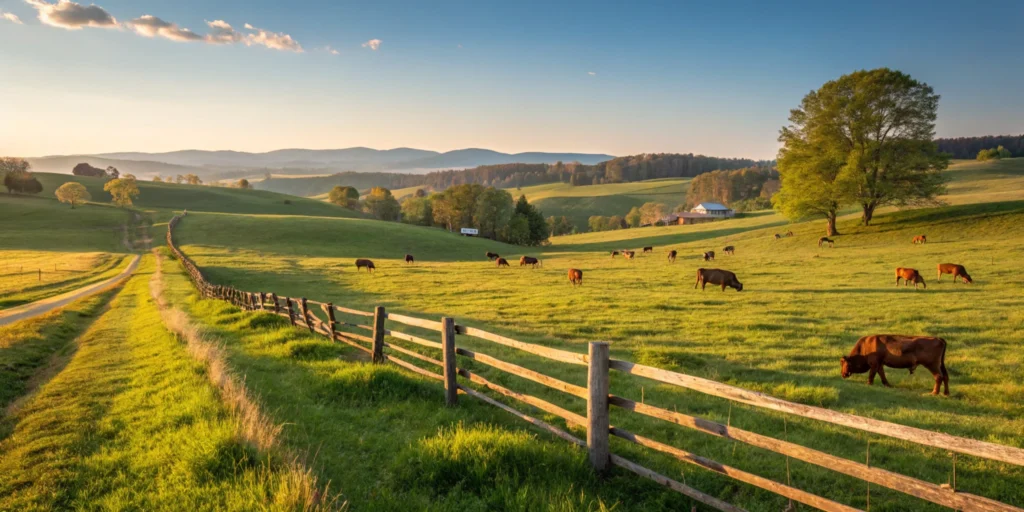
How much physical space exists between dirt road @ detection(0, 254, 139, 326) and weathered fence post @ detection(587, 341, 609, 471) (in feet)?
83.8

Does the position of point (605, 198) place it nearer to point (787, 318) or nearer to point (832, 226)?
point (832, 226)

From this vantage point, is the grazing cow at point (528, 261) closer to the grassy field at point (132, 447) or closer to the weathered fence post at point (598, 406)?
the grassy field at point (132, 447)

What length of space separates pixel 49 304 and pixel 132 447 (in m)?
27.2

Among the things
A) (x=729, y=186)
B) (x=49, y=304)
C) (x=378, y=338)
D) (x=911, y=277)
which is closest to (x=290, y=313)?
(x=378, y=338)

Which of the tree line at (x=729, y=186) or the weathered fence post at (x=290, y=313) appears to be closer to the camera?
the weathered fence post at (x=290, y=313)

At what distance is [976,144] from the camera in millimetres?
150000

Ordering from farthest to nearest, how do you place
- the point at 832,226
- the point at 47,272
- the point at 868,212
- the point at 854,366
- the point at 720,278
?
the point at 832,226 < the point at 868,212 < the point at 47,272 < the point at 720,278 < the point at 854,366

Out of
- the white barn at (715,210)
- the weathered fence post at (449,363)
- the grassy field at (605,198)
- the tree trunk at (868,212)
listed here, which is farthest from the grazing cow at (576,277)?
the grassy field at (605,198)

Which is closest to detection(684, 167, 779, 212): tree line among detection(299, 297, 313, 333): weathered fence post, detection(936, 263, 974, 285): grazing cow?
detection(936, 263, 974, 285): grazing cow

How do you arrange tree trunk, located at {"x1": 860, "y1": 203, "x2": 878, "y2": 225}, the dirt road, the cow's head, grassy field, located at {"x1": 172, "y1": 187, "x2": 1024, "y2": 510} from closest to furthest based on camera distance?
grassy field, located at {"x1": 172, "y1": 187, "x2": 1024, "y2": 510} → the cow's head → the dirt road → tree trunk, located at {"x1": 860, "y1": 203, "x2": 878, "y2": 225}

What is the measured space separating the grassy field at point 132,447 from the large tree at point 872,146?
47.8 m

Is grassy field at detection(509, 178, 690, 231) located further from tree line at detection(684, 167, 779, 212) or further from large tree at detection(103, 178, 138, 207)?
large tree at detection(103, 178, 138, 207)

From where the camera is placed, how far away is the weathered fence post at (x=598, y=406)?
5.57 m

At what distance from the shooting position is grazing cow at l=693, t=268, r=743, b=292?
23000 mm
